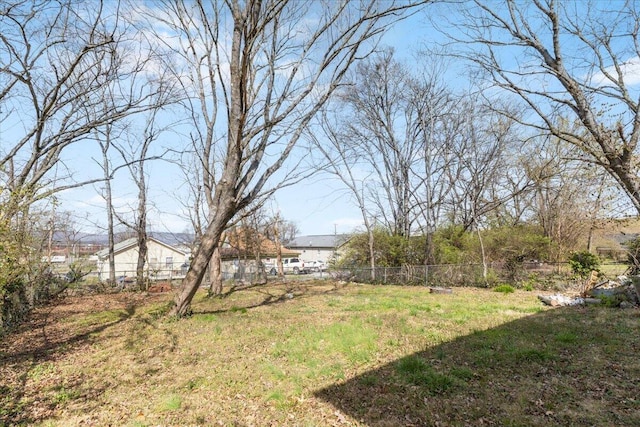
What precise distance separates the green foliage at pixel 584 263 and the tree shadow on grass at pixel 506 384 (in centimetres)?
734

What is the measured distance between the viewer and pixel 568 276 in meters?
12.5

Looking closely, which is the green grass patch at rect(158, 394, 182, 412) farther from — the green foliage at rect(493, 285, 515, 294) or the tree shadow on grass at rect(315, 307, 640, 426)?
the green foliage at rect(493, 285, 515, 294)

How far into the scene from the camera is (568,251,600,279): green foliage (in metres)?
11.8

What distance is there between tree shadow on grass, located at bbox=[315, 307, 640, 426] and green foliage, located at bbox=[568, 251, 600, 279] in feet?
24.1

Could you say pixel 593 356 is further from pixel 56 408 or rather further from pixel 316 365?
pixel 56 408

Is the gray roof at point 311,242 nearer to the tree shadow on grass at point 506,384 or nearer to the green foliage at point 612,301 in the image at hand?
the green foliage at point 612,301

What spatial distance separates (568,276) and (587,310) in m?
5.53

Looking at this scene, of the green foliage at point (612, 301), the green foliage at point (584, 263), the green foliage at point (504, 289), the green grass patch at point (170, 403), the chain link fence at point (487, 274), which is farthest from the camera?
the chain link fence at point (487, 274)

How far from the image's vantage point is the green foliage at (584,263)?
1179 centimetres

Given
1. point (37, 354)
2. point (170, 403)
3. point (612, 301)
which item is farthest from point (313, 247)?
point (170, 403)

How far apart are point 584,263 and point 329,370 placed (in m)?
11.9

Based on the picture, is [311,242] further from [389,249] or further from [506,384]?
[506,384]

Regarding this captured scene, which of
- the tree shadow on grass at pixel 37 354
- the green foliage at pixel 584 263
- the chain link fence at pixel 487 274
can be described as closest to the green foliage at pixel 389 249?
the chain link fence at pixel 487 274

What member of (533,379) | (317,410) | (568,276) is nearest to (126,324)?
(317,410)
